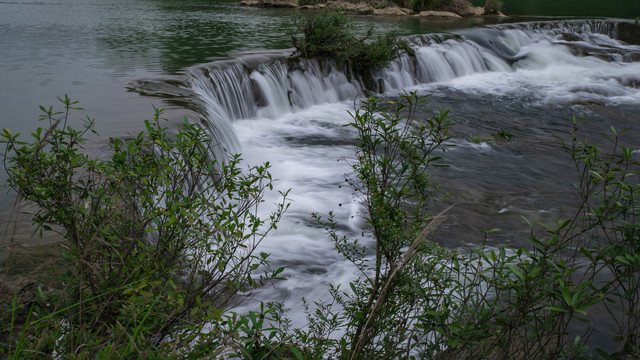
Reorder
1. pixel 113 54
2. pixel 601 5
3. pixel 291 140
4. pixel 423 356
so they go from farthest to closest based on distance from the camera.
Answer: pixel 601 5, pixel 113 54, pixel 291 140, pixel 423 356

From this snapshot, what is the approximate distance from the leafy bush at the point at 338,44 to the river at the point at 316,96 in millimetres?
494

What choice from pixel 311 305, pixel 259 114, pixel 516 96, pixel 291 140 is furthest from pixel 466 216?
pixel 516 96

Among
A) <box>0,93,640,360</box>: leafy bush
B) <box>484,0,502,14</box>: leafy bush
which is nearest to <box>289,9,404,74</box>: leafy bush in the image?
<box>0,93,640,360</box>: leafy bush

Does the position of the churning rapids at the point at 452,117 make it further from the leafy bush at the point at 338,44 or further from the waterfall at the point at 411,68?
the leafy bush at the point at 338,44

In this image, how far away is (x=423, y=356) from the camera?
8.82 feet

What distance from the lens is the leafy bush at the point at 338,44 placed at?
13.7 metres

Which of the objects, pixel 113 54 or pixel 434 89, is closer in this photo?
pixel 113 54

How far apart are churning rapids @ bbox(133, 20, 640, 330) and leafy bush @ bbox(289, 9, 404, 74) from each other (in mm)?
369

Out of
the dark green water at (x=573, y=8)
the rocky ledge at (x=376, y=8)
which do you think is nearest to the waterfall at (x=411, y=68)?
the dark green water at (x=573, y=8)

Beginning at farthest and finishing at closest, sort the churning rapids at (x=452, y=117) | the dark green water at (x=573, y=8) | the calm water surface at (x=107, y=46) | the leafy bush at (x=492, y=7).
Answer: the dark green water at (x=573, y=8), the leafy bush at (x=492, y=7), the calm water surface at (x=107, y=46), the churning rapids at (x=452, y=117)

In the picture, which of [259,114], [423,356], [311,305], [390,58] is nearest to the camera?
[423,356]

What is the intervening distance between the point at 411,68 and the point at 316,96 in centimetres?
432

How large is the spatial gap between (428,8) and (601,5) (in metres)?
14.7

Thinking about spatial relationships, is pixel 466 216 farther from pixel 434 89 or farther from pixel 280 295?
pixel 434 89
